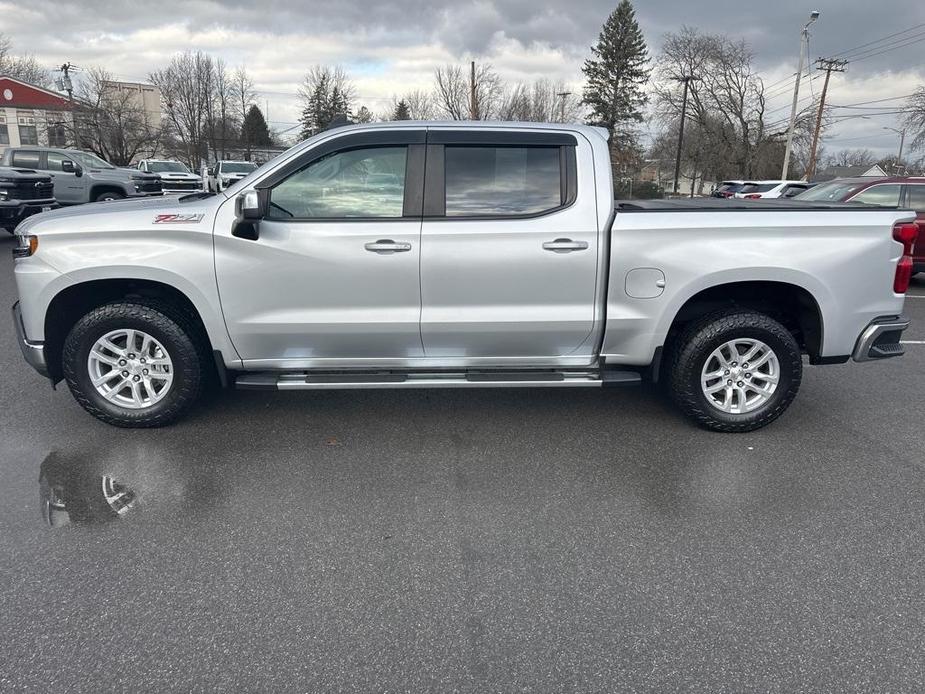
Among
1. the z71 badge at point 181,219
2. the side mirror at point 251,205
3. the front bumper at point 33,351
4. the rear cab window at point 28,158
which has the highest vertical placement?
the rear cab window at point 28,158

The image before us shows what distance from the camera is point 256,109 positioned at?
64562 millimetres

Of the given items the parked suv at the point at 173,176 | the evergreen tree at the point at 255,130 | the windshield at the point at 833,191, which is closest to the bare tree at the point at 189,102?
the evergreen tree at the point at 255,130

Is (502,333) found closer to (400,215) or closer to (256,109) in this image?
(400,215)

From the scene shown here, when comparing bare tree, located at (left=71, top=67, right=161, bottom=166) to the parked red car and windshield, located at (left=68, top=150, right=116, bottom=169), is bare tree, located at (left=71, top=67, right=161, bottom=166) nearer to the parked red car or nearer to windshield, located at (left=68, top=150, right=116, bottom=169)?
windshield, located at (left=68, top=150, right=116, bottom=169)

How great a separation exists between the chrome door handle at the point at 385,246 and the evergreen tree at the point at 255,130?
5270 centimetres

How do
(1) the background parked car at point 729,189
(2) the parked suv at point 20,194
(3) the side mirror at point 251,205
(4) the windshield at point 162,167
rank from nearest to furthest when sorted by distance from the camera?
(3) the side mirror at point 251,205
(2) the parked suv at point 20,194
(4) the windshield at point 162,167
(1) the background parked car at point 729,189

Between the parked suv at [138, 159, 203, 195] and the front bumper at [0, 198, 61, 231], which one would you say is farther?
the parked suv at [138, 159, 203, 195]

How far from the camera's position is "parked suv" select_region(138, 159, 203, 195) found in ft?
75.7

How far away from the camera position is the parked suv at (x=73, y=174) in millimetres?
16094

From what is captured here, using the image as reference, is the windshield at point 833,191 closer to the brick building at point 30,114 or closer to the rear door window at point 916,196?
the rear door window at point 916,196

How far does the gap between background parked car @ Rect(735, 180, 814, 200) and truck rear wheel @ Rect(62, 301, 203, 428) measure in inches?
694

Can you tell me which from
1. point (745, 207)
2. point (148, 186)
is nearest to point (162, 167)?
point (148, 186)

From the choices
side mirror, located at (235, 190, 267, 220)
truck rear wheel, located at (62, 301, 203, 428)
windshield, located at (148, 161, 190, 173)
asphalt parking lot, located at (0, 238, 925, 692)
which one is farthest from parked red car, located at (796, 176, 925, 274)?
windshield, located at (148, 161, 190, 173)

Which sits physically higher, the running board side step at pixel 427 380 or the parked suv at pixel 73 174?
the parked suv at pixel 73 174
